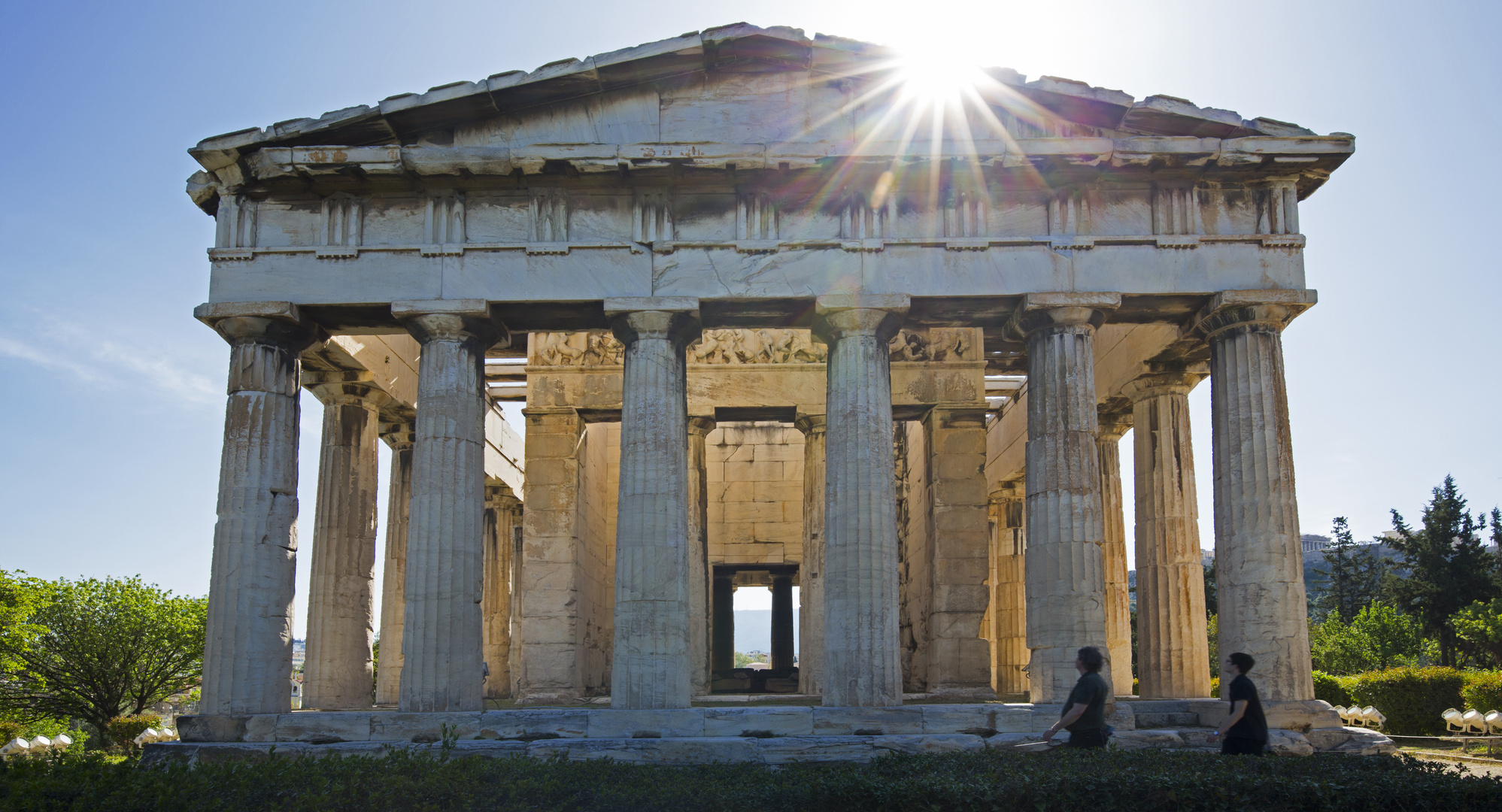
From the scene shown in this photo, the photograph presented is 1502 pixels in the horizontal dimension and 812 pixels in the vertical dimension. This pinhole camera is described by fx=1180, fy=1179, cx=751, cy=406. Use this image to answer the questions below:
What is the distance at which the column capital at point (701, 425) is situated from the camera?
81.1 feet

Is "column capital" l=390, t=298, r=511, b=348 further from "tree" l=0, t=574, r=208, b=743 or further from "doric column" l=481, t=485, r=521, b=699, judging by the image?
"tree" l=0, t=574, r=208, b=743

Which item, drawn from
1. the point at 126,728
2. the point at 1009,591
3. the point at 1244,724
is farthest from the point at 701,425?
the point at 126,728

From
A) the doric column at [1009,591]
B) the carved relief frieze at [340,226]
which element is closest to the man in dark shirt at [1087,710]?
the carved relief frieze at [340,226]

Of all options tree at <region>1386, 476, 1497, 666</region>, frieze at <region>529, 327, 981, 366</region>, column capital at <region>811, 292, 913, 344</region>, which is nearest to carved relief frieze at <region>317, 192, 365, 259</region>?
frieze at <region>529, 327, 981, 366</region>

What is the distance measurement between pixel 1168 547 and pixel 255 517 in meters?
16.4

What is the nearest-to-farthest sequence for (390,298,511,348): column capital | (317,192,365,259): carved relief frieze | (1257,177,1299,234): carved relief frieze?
1. (390,298,511,348): column capital
2. (1257,177,1299,234): carved relief frieze
3. (317,192,365,259): carved relief frieze

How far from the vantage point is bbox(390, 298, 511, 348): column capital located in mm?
19375

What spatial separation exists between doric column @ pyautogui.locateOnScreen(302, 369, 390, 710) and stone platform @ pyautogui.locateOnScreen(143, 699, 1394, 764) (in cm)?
480

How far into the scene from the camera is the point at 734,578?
42.3 metres

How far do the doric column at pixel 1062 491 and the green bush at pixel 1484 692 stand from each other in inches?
448

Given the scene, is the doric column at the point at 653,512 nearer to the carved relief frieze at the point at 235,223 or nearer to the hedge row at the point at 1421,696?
the carved relief frieze at the point at 235,223

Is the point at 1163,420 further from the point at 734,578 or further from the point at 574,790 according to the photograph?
the point at 734,578

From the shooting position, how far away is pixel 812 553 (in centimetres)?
2420

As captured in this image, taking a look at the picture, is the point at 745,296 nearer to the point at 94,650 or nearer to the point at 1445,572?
the point at 94,650
